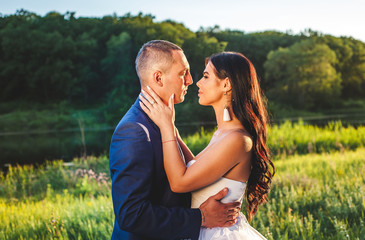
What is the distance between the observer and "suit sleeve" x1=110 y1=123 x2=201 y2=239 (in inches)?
76.4

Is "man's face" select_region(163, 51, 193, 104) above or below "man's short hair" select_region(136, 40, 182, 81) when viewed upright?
below

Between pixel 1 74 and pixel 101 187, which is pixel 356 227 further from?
pixel 1 74

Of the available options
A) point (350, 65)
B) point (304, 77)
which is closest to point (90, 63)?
point (304, 77)

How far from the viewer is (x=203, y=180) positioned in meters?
2.29

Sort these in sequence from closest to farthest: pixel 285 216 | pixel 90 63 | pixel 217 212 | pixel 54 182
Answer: pixel 217 212, pixel 285 216, pixel 54 182, pixel 90 63

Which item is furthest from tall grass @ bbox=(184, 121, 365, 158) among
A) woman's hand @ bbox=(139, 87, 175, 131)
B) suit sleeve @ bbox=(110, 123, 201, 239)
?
suit sleeve @ bbox=(110, 123, 201, 239)

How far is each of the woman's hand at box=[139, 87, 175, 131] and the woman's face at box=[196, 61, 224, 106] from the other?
0.40 m

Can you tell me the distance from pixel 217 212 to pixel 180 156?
471mm

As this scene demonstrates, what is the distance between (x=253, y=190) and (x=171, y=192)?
0.98m

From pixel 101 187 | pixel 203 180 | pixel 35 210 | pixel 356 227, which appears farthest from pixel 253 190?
pixel 101 187

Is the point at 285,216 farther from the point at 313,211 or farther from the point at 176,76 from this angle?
the point at 176,76

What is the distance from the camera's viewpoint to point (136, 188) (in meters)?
1.93

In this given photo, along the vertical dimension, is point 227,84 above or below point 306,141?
above

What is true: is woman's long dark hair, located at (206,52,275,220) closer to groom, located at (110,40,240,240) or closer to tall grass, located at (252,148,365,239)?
groom, located at (110,40,240,240)
